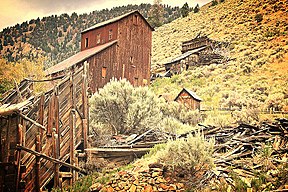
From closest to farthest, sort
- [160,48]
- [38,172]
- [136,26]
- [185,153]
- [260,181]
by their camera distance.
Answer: [260,181]
[185,153]
[38,172]
[136,26]
[160,48]

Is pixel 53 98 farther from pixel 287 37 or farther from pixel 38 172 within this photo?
pixel 287 37

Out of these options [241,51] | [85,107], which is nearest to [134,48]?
[85,107]

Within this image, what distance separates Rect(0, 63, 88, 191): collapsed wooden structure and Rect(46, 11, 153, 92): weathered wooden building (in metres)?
10.9

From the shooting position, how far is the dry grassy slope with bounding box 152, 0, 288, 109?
24.1 meters

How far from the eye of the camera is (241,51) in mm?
36031

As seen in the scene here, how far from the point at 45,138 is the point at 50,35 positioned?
225 ft

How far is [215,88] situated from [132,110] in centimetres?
1526

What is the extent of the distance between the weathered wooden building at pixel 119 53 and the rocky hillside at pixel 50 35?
101 ft

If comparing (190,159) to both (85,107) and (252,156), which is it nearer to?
(252,156)

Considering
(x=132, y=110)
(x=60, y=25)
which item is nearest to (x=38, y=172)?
(x=132, y=110)

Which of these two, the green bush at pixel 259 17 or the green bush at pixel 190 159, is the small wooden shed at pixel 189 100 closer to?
the green bush at pixel 190 159

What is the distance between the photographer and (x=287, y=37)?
32.9m

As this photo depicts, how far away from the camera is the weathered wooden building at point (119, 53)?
20.5 meters

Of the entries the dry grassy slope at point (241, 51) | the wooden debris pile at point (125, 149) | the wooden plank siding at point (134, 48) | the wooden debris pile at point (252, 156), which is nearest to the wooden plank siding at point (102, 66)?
the wooden plank siding at point (134, 48)
